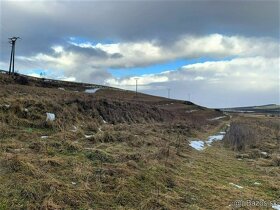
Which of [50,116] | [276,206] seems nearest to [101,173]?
[276,206]

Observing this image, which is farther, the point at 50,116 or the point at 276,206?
the point at 50,116

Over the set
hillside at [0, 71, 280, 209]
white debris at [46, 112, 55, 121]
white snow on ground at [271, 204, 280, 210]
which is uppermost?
white debris at [46, 112, 55, 121]

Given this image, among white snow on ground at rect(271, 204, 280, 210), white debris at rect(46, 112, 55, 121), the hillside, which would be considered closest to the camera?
the hillside

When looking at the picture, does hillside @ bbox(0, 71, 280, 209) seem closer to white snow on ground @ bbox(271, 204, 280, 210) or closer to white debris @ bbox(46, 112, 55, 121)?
white debris @ bbox(46, 112, 55, 121)

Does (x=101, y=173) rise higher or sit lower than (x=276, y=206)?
higher

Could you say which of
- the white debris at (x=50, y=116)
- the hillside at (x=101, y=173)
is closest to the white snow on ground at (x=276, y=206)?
the hillside at (x=101, y=173)

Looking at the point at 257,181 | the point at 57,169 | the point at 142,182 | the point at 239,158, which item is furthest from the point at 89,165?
the point at 239,158

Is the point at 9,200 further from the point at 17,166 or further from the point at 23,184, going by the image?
the point at 17,166

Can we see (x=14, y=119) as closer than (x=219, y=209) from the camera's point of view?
No

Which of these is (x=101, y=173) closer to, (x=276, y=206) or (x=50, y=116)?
(x=276, y=206)

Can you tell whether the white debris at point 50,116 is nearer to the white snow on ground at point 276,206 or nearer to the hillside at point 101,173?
the hillside at point 101,173

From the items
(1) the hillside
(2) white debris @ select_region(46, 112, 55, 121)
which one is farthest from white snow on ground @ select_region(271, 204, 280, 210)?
(2) white debris @ select_region(46, 112, 55, 121)

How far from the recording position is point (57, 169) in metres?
10.4

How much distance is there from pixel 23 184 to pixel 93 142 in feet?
23.0
